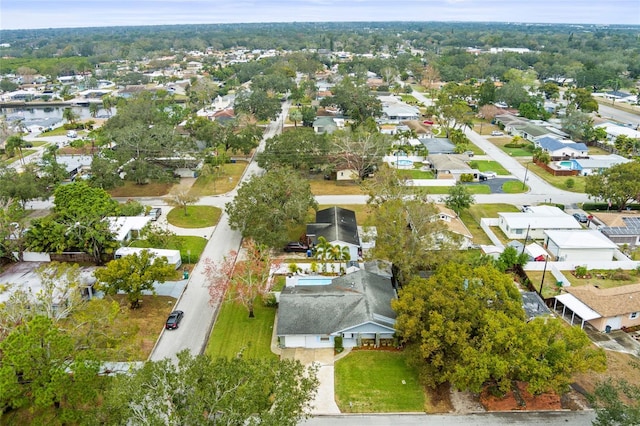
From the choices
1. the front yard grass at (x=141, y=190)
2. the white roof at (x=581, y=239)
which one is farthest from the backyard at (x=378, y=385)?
the front yard grass at (x=141, y=190)

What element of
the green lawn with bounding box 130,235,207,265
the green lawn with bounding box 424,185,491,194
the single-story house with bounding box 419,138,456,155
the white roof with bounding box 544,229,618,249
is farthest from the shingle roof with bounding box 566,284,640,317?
the single-story house with bounding box 419,138,456,155

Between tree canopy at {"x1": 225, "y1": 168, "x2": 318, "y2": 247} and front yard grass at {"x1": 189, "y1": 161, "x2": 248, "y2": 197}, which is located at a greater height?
tree canopy at {"x1": 225, "y1": 168, "x2": 318, "y2": 247}

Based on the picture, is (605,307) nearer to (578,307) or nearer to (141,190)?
(578,307)

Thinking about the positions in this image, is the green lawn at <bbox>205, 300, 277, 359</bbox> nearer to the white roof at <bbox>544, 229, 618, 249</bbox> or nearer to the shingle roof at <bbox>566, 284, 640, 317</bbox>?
the shingle roof at <bbox>566, 284, 640, 317</bbox>

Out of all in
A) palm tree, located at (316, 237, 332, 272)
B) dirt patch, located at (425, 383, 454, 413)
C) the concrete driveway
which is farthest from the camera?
palm tree, located at (316, 237, 332, 272)

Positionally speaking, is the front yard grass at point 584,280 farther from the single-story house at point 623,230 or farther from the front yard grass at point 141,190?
the front yard grass at point 141,190

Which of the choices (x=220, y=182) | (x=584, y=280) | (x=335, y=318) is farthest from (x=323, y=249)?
(x=220, y=182)
